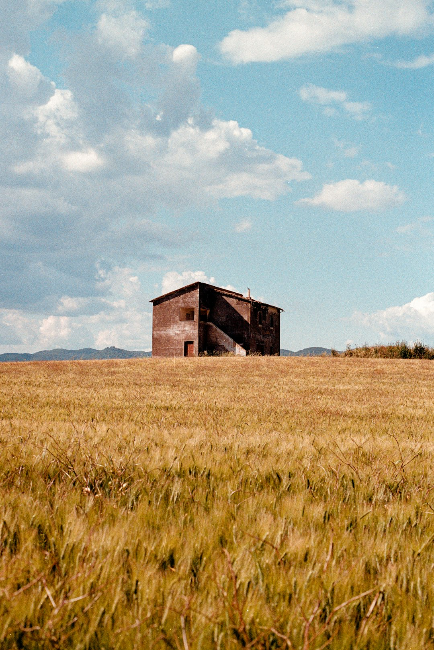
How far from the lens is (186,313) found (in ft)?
150

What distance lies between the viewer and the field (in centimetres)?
152

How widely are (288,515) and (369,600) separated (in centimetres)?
78

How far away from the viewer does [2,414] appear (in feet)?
23.0

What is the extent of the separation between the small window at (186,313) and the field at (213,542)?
3984 cm

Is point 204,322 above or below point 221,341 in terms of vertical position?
above

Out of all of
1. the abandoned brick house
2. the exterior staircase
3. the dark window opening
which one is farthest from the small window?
the exterior staircase

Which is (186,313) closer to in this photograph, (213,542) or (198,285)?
(198,285)

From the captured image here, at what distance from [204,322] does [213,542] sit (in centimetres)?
4286

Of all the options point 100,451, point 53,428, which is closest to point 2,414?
point 53,428

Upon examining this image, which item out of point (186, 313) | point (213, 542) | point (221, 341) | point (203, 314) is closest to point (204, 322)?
point (203, 314)

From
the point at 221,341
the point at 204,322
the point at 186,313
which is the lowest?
the point at 221,341

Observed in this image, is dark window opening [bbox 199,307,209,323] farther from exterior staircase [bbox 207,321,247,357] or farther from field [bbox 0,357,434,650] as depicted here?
field [bbox 0,357,434,650]

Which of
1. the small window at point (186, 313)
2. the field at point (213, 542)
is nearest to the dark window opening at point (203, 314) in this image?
the small window at point (186, 313)

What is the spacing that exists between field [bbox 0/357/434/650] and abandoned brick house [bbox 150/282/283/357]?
38.8 m
